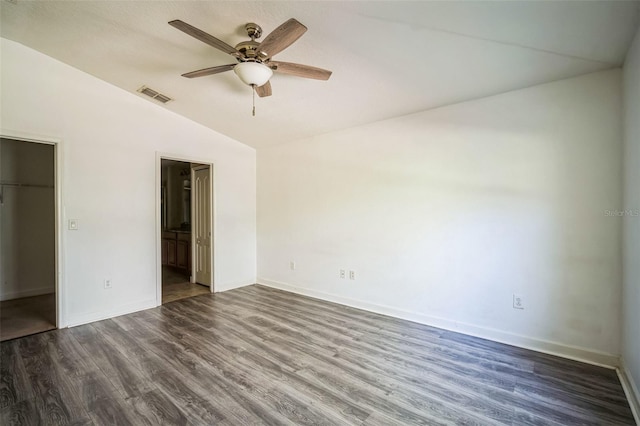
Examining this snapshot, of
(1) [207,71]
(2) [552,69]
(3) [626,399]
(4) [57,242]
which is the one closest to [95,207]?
(4) [57,242]

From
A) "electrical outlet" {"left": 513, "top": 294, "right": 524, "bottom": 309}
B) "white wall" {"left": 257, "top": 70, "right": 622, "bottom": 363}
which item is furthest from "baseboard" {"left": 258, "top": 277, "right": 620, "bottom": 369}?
"electrical outlet" {"left": 513, "top": 294, "right": 524, "bottom": 309}

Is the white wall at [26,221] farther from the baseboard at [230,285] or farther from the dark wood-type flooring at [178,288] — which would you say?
the baseboard at [230,285]

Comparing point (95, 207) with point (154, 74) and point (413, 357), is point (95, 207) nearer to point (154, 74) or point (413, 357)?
point (154, 74)

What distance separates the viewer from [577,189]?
8.41 feet

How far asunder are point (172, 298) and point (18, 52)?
3.40 metres

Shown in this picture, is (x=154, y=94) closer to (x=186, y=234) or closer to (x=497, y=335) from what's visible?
(x=186, y=234)

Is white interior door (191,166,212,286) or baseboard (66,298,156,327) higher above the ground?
white interior door (191,166,212,286)

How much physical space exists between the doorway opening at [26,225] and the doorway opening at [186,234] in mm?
1692

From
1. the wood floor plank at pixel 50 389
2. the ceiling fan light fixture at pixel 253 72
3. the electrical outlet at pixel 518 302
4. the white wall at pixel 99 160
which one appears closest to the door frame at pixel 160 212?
the white wall at pixel 99 160

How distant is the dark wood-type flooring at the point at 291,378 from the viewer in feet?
6.34

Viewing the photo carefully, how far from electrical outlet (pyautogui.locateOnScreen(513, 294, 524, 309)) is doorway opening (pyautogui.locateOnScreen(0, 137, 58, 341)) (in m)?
5.89

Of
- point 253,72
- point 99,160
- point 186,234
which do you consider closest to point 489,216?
point 253,72

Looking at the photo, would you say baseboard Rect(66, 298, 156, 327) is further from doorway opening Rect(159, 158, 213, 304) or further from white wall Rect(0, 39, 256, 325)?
doorway opening Rect(159, 158, 213, 304)

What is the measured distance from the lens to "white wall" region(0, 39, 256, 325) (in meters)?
3.17
